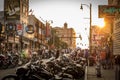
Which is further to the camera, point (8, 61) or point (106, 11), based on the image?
point (8, 61)

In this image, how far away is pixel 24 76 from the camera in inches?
521

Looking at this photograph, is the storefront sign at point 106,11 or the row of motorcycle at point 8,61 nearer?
the storefront sign at point 106,11

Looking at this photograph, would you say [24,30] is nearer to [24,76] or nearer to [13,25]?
[13,25]

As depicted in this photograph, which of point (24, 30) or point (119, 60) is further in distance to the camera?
point (24, 30)

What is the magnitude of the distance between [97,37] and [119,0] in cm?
1082

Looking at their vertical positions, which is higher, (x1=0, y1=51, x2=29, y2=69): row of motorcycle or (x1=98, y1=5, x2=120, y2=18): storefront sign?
(x1=98, y1=5, x2=120, y2=18): storefront sign

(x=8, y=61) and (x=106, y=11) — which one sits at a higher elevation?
(x=106, y=11)

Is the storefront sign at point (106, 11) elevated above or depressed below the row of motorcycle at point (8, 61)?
above

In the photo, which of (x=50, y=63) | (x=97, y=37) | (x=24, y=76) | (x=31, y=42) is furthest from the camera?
(x=31, y=42)

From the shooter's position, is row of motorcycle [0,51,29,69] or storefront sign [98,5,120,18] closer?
storefront sign [98,5,120,18]

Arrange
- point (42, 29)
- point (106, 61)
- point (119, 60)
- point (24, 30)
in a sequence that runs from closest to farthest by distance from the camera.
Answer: point (119, 60), point (106, 61), point (24, 30), point (42, 29)

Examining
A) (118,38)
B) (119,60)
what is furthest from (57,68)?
(119,60)

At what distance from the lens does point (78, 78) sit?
19.6 metres

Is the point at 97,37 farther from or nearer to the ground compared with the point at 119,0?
nearer to the ground
